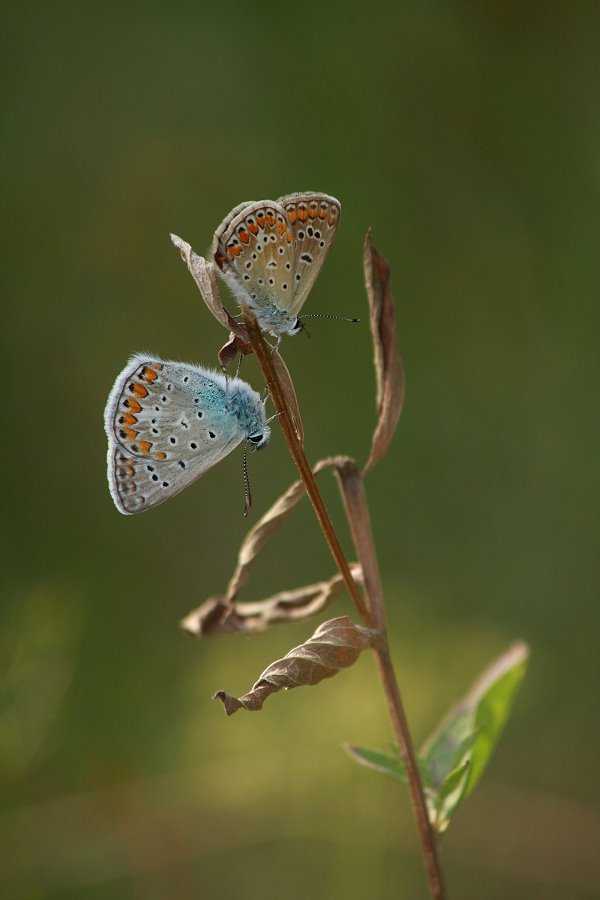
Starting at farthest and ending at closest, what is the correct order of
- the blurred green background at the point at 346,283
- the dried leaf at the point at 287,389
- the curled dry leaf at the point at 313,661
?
the blurred green background at the point at 346,283, the dried leaf at the point at 287,389, the curled dry leaf at the point at 313,661

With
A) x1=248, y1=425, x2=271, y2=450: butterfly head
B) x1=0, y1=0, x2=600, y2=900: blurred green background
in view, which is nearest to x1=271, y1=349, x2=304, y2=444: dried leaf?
x1=248, y1=425, x2=271, y2=450: butterfly head

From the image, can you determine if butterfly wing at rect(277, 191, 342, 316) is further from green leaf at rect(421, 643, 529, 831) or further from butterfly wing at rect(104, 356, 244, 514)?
green leaf at rect(421, 643, 529, 831)

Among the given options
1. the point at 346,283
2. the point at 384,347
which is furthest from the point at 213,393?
the point at 346,283

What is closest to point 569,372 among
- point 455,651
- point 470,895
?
point 455,651

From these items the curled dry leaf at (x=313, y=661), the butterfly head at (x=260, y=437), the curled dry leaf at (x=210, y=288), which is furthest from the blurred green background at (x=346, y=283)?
the curled dry leaf at (x=210, y=288)

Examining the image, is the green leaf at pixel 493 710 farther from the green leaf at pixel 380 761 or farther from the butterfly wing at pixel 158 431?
the butterfly wing at pixel 158 431

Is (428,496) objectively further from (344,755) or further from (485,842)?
(344,755)
